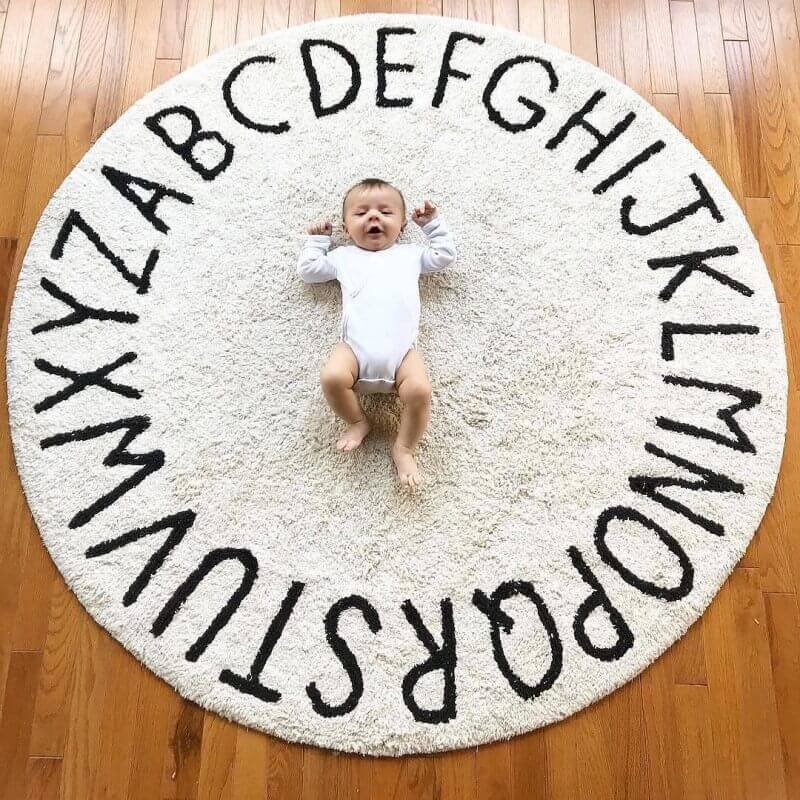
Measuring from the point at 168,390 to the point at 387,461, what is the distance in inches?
16.5

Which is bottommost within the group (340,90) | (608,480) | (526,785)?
(526,785)

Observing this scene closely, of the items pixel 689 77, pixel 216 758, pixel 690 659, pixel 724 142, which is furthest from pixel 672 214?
pixel 216 758

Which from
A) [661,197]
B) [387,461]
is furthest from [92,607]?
[661,197]

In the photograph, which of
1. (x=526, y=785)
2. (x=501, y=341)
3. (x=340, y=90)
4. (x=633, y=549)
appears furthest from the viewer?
(x=340, y=90)

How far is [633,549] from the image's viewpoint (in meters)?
1.27

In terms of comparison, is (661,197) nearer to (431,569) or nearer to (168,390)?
(431,569)

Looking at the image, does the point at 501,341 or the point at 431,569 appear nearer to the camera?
the point at 431,569

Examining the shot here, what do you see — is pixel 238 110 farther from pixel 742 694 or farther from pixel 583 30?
pixel 742 694

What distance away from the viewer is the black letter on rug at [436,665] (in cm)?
117

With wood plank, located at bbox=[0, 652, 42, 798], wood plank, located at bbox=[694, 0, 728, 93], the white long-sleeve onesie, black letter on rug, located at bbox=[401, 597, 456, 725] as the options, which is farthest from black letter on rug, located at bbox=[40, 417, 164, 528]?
wood plank, located at bbox=[694, 0, 728, 93]

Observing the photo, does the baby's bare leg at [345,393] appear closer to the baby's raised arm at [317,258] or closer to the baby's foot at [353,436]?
the baby's foot at [353,436]

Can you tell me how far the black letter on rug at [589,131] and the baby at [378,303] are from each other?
330mm

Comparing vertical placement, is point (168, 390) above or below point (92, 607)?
above

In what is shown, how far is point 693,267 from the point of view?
1427mm
